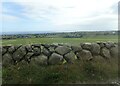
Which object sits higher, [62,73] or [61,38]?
[61,38]

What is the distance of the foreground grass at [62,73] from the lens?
26.2 ft

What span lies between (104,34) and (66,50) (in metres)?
2.22

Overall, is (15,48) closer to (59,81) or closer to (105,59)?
(59,81)

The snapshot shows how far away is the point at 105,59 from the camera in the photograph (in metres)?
9.91

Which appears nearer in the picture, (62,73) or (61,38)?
(62,73)

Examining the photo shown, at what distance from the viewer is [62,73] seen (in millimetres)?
8289

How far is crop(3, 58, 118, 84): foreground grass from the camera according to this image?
7996 mm

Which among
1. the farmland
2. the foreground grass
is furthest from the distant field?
the foreground grass

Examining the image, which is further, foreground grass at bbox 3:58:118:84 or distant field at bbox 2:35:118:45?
distant field at bbox 2:35:118:45

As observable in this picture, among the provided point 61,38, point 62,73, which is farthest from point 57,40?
point 62,73

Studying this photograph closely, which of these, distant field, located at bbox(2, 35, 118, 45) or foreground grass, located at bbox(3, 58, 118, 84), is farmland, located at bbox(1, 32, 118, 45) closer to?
distant field, located at bbox(2, 35, 118, 45)

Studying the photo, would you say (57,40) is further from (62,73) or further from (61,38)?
(62,73)

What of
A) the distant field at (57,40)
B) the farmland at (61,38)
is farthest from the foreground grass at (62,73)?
the farmland at (61,38)

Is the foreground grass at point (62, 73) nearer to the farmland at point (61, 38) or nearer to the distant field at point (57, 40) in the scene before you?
the distant field at point (57, 40)
